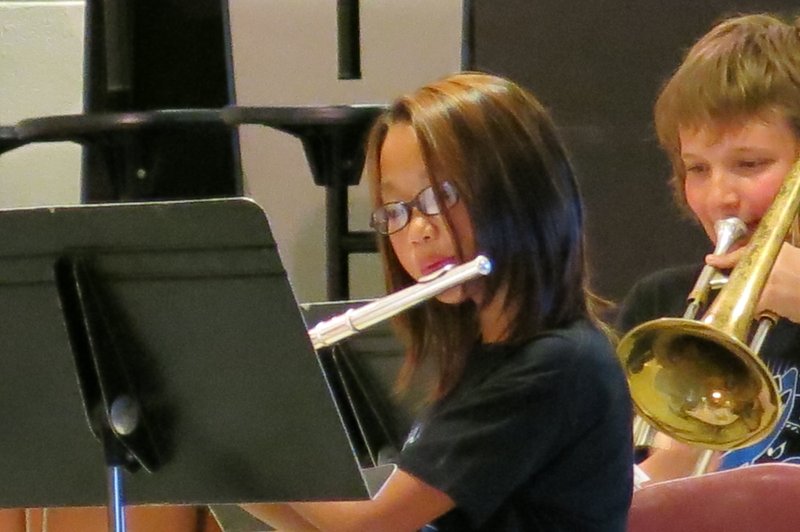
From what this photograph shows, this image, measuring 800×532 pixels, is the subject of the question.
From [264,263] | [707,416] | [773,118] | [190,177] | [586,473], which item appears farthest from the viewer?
[190,177]

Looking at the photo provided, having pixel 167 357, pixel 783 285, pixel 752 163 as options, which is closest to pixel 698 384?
pixel 783 285

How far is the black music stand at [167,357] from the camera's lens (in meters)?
0.90

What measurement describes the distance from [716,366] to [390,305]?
0.45 m

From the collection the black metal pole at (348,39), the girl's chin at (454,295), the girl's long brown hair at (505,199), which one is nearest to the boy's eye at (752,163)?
the girl's long brown hair at (505,199)

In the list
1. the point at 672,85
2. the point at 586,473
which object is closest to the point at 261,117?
the point at 672,85

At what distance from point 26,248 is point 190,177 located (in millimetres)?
1072

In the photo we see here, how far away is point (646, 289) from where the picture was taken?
1700mm

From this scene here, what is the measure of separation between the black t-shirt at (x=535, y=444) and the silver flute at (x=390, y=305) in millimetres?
94

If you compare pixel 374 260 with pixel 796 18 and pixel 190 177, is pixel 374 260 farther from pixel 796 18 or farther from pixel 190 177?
pixel 796 18

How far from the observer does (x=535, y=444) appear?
1.10 meters

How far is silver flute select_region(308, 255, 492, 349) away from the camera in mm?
1064

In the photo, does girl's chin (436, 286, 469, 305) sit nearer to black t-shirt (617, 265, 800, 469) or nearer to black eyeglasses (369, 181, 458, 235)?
black eyeglasses (369, 181, 458, 235)

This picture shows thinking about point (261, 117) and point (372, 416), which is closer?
point (372, 416)

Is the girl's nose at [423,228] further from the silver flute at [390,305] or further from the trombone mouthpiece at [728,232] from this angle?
the trombone mouthpiece at [728,232]
